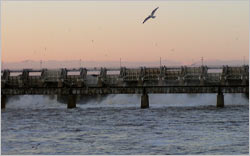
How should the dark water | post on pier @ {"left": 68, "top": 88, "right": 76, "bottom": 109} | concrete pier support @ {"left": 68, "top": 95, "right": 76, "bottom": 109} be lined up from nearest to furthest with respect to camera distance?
the dark water, post on pier @ {"left": 68, "top": 88, "right": 76, "bottom": 109}, concrete pier support @ {"left": 68, "top": 95, "right": 76, "bottom": 109}

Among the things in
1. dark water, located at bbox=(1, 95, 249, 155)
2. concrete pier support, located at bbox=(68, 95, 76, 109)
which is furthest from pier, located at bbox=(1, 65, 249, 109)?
dark water, located at bbox=(1, 95, 249, 155)

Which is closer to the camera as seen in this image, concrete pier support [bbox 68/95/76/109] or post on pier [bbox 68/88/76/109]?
post on pier [bbox 68/88/76/109]

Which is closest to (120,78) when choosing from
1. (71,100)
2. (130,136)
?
(71,100)

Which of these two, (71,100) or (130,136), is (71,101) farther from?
(130,136)

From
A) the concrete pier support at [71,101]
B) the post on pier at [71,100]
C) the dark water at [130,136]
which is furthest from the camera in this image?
the concrete pier support at [71,101]

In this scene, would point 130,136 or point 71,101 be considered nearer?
point 130,136

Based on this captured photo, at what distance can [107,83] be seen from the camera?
90.8 metres

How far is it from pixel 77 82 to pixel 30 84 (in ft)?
20.5

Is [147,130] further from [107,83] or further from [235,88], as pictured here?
[107,83]

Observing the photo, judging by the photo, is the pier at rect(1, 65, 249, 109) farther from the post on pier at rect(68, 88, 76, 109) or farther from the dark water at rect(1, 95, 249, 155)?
the dark water at rect(1, 95, 249, 155)

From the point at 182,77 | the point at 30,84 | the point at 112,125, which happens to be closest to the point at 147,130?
the point at 112,125

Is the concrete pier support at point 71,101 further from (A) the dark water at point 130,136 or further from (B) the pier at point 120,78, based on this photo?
(A) the dark water at point 130,136

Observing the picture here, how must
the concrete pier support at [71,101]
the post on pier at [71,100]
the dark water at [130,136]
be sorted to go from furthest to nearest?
the concrete pier support at [71,101] < the post on pier at [71,100] < the dark water at [130,136]

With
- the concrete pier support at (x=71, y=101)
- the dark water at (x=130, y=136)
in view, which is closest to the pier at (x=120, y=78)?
the concrete pier support at (x=71, y=101)
